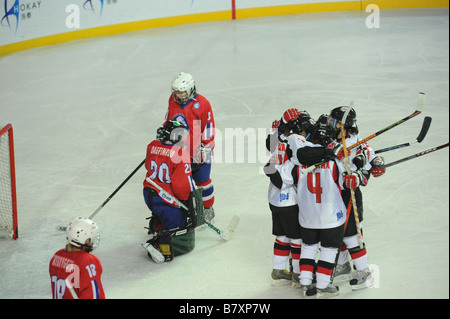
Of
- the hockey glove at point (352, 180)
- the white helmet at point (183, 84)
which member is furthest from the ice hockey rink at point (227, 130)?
the white helmet at point (183, 84)

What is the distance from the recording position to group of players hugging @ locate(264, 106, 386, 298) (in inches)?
153

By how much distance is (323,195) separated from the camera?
3.88m

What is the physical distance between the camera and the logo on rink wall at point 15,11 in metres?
10.2

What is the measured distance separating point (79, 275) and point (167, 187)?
137 centimetres

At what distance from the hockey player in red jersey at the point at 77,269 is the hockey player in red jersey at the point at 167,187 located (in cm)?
118

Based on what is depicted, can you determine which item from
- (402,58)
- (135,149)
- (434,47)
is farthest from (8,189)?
(434,47)

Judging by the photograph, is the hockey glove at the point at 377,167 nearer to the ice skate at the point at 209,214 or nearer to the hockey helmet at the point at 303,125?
the hockey helmet at the point at 303,125

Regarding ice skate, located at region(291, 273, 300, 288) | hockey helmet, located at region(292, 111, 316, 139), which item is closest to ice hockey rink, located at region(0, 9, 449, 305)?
ice skate, located at region(291, 273, 300, 288)

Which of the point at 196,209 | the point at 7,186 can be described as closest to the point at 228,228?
the point at 196,209

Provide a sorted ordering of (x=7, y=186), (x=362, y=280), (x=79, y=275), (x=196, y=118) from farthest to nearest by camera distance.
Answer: (x=7, y=186), (x=196, y=118), (x=362, y=280), (x=79, y=275)

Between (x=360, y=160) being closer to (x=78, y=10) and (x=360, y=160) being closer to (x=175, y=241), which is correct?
(x=175, y=241)

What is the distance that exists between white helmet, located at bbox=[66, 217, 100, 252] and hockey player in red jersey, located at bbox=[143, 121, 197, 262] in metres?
1.13

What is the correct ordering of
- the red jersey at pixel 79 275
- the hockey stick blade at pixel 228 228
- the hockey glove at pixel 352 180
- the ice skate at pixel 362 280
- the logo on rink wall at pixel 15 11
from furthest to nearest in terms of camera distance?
the logo on rink wall at pixel 15 11 < the hockey stick blade at pixel 228 228 < the ice skate at pixel 362 280 < the hockey glove at pixel 352 180 < the red jersey at pixel 79 275
